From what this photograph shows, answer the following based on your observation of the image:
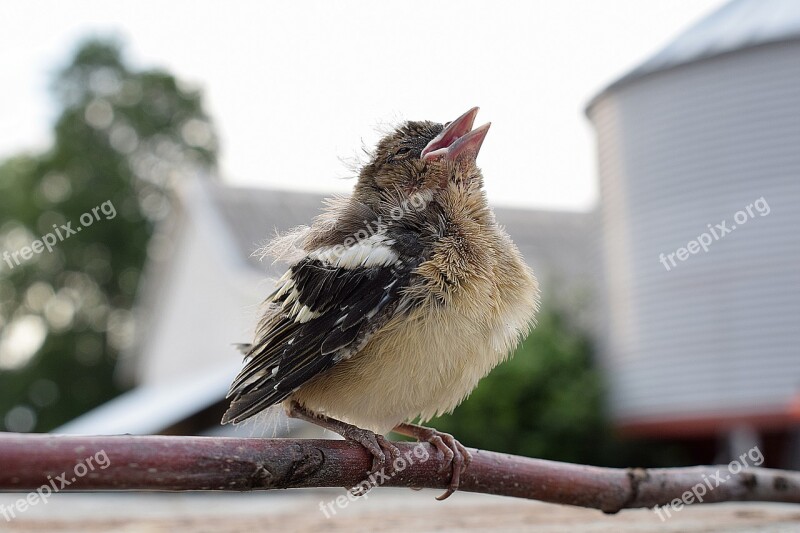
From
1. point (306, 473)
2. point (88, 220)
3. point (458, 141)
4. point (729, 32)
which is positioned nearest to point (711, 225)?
point (729, 32)

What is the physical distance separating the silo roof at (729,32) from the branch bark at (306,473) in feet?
36.2

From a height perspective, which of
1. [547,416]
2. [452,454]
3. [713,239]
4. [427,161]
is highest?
[427,161]

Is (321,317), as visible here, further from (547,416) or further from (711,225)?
(547,416)

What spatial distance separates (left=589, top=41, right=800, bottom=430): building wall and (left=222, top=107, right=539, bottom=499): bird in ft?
36.4

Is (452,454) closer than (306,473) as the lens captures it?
No

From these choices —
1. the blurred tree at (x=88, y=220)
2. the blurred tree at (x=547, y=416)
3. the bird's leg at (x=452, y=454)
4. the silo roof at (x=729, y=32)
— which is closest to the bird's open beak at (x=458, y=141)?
the bird's leg at (x=452, y=454)

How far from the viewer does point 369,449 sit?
10.5 feet

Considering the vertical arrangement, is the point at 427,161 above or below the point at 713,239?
above

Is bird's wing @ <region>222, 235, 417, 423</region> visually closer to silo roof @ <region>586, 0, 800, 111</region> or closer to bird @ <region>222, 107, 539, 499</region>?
bird @ <region>222, 107, 539, 499</region>

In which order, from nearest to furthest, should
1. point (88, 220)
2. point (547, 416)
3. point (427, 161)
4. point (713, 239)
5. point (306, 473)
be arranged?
point (306, 473) < point (427, 161) < point (713, 239) < point (547, 416) < point (88, 220)

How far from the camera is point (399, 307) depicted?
3.30 meters

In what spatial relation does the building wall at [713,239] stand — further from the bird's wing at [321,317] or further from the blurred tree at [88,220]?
the blurred tree at [88,220]

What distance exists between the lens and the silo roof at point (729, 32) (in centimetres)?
1387

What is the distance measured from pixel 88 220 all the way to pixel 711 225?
22.5 metres
